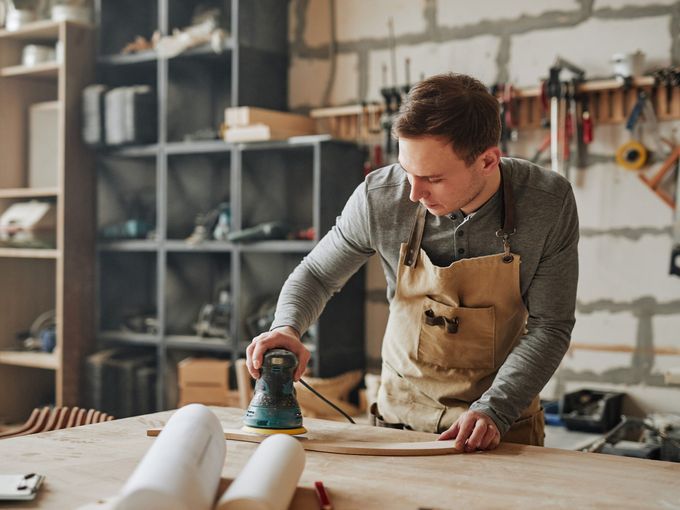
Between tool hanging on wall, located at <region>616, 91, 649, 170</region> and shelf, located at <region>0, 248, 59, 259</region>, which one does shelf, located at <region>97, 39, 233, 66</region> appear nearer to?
shelf, located at <region>0, 248, 59, 259</region>

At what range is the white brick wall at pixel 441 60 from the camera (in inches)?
150

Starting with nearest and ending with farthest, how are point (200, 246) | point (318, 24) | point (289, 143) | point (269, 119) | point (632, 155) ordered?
point (632, 155) < point (289, 143) < point (269, 119) < point (200, 246) < point (318, 24)

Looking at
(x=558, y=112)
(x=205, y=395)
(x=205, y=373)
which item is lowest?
(x=205, y=395)

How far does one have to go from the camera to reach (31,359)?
460cm

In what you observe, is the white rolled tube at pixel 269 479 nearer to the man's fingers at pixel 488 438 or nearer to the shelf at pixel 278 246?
the man's fingers at pixel 488 438

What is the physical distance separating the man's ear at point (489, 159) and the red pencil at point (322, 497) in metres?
0.84

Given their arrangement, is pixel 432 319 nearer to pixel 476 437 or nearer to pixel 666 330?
pixel 476 437

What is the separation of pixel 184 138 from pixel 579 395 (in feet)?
7.48

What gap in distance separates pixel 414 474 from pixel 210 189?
3.05 m

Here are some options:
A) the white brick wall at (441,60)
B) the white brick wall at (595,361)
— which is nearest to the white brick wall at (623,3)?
the white brick wall at (441,60)

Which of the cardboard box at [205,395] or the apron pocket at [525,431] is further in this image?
the cardboard box at [205,395]

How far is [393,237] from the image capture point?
2270 millimetres

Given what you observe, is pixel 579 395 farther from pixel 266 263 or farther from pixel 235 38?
pixel 235 38

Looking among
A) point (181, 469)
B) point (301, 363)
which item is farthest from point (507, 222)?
point (181, 469)
